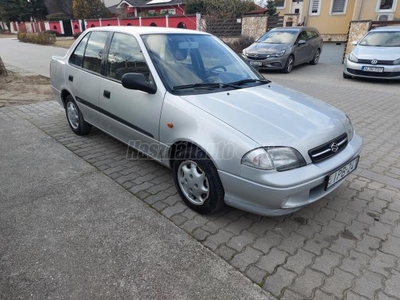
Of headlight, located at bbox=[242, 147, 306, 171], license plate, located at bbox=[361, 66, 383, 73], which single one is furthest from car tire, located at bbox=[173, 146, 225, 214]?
license plate, located at bbox=[361, 66, 383, 73]

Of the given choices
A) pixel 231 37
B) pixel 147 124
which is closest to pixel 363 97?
pixel 147 124

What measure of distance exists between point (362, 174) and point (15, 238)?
3773mm

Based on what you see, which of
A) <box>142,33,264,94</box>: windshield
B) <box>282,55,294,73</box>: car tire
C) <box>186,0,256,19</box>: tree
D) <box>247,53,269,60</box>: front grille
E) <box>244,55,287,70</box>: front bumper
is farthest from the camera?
<box>186,0,256,19</box>: tree

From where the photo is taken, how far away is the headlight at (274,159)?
2219 millimetres

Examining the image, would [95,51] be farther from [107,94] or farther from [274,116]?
[274,116]

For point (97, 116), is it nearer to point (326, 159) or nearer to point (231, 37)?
point (326, 159)

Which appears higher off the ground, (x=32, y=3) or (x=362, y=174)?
(x=32, y=3)

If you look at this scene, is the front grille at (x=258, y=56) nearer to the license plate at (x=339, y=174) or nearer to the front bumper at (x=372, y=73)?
the front bumper at (x=372, y=73)

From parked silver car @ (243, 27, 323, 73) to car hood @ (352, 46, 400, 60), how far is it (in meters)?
2.35

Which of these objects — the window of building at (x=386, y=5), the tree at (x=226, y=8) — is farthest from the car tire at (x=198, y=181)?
the window of building at (x=386, y=5)

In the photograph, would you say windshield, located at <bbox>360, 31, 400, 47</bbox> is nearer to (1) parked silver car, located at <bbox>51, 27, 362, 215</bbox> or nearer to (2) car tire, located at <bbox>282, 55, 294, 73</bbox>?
(2) car tire, located at <bbox>282, 55, 294, 73</bbox>

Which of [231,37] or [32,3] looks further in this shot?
[32,3]

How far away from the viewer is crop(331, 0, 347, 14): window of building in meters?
23.7

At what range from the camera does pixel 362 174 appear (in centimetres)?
358
